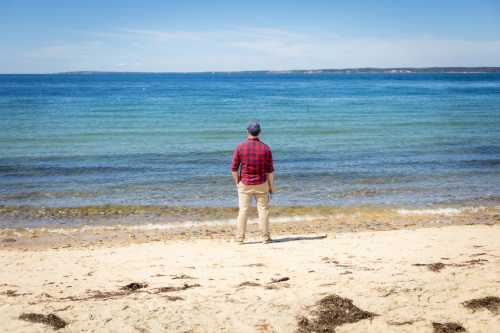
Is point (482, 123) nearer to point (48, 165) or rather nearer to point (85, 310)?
point (48, 165)

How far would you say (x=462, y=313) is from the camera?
5109mm

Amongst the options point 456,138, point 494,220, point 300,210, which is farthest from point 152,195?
point 456,138

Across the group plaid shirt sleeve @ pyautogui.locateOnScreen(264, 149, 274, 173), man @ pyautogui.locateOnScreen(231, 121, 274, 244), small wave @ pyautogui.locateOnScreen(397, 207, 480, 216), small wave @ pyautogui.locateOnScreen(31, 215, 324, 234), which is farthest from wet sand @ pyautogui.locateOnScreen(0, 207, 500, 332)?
small wave @ pyautogui.locateOnScreen(397, 207, 480, 216)

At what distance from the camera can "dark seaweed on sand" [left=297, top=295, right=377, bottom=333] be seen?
4934 millimetres

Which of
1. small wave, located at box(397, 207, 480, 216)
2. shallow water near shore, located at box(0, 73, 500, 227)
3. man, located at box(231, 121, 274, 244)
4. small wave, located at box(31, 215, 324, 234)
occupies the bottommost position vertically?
small wave, located at box(31, 215, 324, 234)

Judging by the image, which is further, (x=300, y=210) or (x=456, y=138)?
(x=456, y=138)

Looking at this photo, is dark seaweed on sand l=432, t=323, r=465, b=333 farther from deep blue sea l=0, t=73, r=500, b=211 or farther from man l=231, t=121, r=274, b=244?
deep blue sea l=0, t=73, r=500, b=211

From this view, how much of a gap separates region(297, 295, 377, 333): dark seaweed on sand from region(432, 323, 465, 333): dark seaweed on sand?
1.97 feet

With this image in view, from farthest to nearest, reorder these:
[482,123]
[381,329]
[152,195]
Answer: [482,123], [152,195], [381,329]

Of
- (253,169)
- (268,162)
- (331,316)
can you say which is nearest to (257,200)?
(253,169)

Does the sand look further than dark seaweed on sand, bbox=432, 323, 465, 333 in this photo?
Yes

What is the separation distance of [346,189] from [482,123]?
20815 millimetres

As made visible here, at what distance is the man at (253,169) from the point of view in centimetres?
809

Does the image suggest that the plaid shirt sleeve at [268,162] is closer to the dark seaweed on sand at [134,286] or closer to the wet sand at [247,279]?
the wet sand at [247,279]
